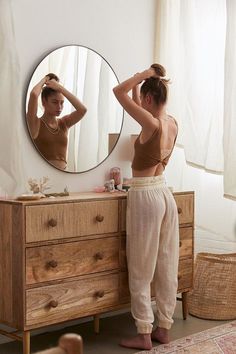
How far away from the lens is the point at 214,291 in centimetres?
446

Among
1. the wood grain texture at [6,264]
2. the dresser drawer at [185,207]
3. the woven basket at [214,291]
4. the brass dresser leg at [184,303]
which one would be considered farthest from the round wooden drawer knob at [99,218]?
the woven basket at [214,291]

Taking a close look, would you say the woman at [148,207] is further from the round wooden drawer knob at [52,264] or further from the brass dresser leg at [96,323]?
the round wooden drawer knob at [52,264]

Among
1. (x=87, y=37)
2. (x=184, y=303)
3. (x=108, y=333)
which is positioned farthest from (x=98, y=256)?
(x=87, y=37)

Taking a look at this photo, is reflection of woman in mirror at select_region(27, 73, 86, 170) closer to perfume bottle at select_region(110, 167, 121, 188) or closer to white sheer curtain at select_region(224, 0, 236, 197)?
perfume bottle at select_region(110, 167, 121, 188)

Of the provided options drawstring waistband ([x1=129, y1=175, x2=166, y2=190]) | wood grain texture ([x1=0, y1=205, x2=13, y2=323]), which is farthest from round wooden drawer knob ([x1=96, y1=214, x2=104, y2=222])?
wood grain texture ([x1=0, y1=205, x2=13, y2=323])

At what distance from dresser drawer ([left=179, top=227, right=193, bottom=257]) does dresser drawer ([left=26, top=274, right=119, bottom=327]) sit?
2.04 feet

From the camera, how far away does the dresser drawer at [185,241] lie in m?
4.24

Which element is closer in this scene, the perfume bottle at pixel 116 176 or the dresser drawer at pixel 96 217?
the dresser drawer at pixel 96 217

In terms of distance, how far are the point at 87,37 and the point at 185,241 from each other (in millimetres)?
1483

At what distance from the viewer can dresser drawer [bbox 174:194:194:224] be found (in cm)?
418

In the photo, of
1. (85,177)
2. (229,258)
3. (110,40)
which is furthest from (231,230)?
(110,40)

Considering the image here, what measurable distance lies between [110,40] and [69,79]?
1.73 feet

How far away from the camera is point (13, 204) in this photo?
3350 millimetres

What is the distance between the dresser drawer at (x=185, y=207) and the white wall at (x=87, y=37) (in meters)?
0.46
